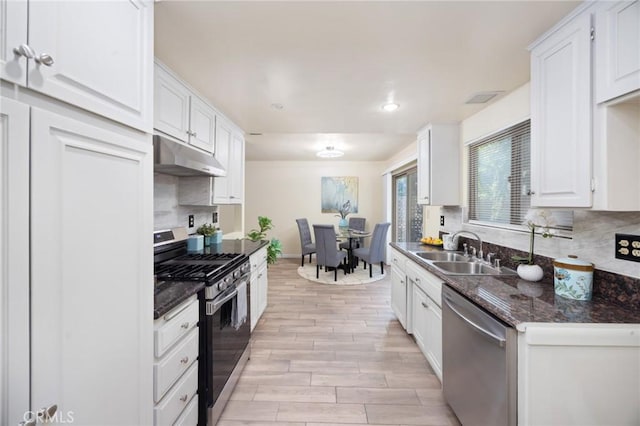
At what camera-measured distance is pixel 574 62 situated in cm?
127

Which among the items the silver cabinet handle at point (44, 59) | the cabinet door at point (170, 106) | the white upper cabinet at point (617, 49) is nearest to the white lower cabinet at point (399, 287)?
the white upper cabinet at point (617, 49)

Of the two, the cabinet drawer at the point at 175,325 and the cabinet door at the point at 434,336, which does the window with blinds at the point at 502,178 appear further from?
the cabinet drawer at the point at 175,325

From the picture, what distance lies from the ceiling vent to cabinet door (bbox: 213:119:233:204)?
→ 240 centimetres

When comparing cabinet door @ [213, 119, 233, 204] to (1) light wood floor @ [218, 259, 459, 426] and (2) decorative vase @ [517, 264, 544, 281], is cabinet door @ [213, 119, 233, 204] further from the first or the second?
(2) decorative vase @ [517, 264, 544, 281]

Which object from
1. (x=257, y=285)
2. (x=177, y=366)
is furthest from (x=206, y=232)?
(x=177, y=366)

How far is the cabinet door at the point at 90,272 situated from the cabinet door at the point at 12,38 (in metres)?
0.09

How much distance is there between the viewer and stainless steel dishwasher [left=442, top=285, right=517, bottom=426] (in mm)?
1150

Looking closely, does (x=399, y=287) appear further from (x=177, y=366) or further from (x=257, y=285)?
(x=177, y=366)

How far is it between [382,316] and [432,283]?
1414 mm

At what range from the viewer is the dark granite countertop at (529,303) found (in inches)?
44.9

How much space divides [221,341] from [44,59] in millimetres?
1589

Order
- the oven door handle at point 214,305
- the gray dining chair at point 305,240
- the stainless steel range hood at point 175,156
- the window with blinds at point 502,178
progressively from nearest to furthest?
the oven door handle at point 214,305 < the stainless steel range hood at point 175,156 < the window with blinds at point 502,178 < the gray dining chair at point 305,240

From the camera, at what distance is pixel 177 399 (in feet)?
4.17

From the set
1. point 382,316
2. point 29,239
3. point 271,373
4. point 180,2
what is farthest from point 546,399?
point 180,2
